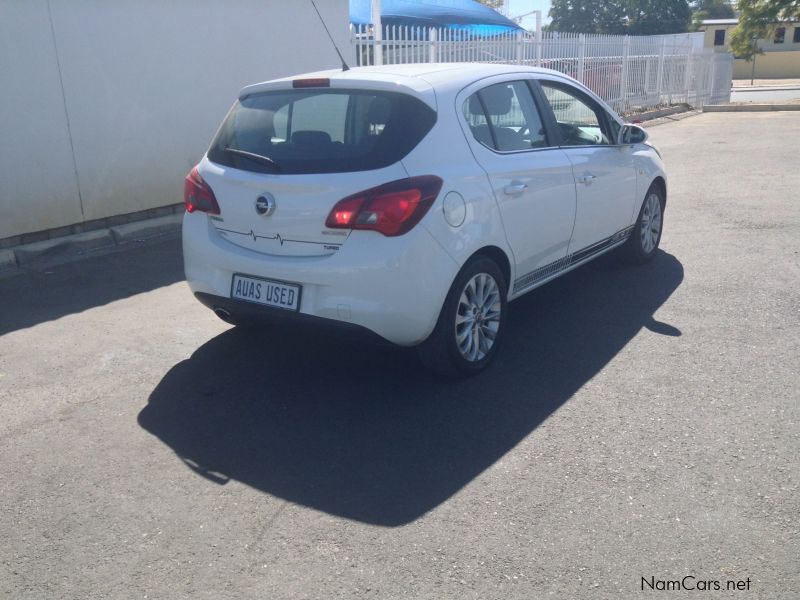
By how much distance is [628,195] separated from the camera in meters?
6.35

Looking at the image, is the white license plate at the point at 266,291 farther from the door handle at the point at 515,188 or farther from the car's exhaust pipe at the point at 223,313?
the door handle at the point at 515,188

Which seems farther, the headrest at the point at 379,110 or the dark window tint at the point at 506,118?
the dark window tint at the point at 506,118

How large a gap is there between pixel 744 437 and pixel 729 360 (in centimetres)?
103

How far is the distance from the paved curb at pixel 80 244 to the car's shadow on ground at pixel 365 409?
2844 mm

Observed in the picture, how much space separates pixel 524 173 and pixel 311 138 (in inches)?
53.0

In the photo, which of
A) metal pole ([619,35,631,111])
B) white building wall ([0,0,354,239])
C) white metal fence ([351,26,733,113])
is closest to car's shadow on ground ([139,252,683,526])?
white building wall ([0,0,354,239])

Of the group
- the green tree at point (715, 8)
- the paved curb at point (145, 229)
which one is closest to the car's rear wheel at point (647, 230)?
the paved curb at point (145, 229)

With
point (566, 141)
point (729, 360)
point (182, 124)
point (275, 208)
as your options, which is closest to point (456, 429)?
point (275, 208)

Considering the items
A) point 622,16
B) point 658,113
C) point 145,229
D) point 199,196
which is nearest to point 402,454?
point 199,196

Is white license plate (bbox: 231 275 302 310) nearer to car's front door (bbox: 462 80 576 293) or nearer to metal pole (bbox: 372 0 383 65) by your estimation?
car's front door (bbox: 462 80 576 293)

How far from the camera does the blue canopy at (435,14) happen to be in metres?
17.1

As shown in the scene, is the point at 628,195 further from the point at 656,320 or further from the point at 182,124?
the point at 182,124

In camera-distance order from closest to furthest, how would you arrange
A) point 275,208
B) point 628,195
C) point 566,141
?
point 275,208
point 566,141
point 628,195

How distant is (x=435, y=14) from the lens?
18.5 metres
